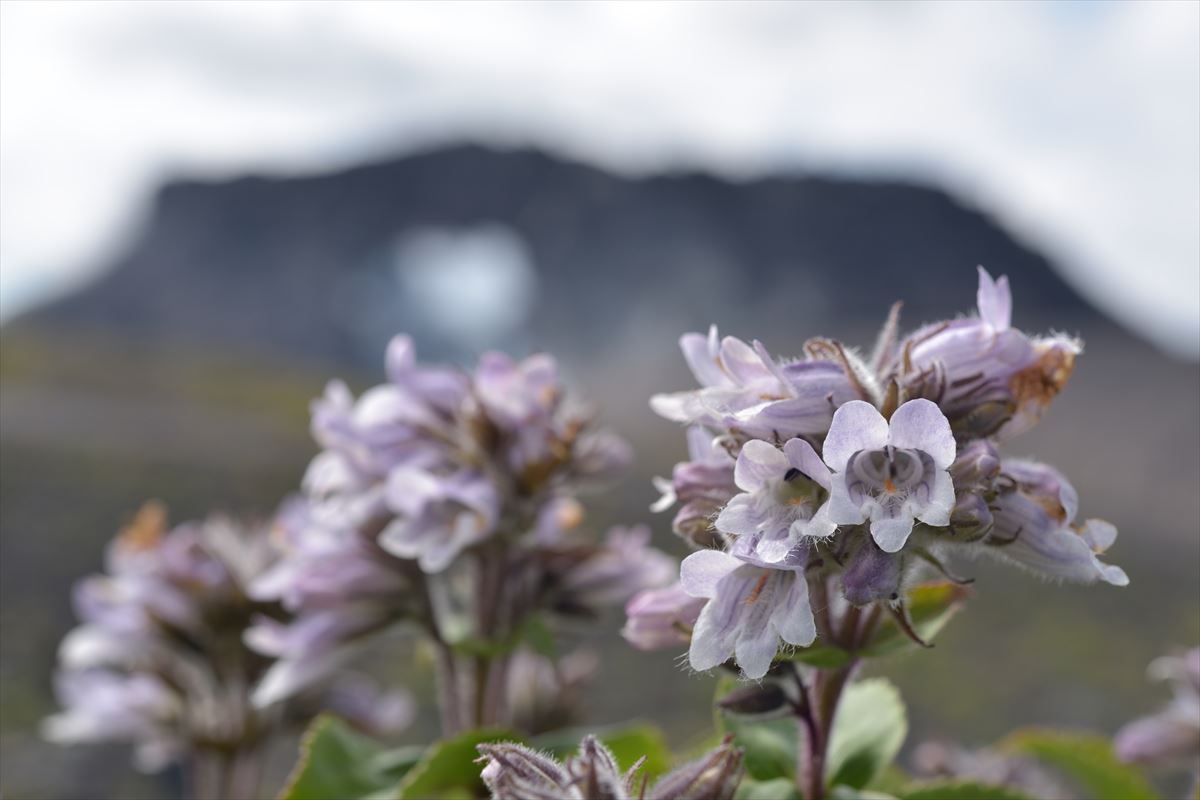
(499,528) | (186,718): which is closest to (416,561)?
(499,528)

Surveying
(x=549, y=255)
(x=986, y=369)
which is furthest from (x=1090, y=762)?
(x=549, y=255)

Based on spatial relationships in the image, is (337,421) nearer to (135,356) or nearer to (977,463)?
(977,463)

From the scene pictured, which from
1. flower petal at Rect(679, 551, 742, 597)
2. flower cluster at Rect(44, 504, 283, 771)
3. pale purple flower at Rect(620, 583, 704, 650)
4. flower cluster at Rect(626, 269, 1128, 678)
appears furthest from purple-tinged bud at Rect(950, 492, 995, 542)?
flower cluster at Rect(44, 504, 283, 771)

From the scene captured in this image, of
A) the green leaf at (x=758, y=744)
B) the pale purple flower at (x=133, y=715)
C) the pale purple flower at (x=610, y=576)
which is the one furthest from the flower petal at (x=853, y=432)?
the pale purple flower at (x=133, y=715)

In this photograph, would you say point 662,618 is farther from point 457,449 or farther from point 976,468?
point 457,449

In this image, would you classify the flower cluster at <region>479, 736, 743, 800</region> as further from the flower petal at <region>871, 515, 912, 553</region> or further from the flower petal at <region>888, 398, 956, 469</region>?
the flower petal at <region>888, 398, 956, 469</region>

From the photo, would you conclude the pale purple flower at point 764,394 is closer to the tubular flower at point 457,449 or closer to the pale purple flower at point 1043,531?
the pale purple flower at point 1043,531
